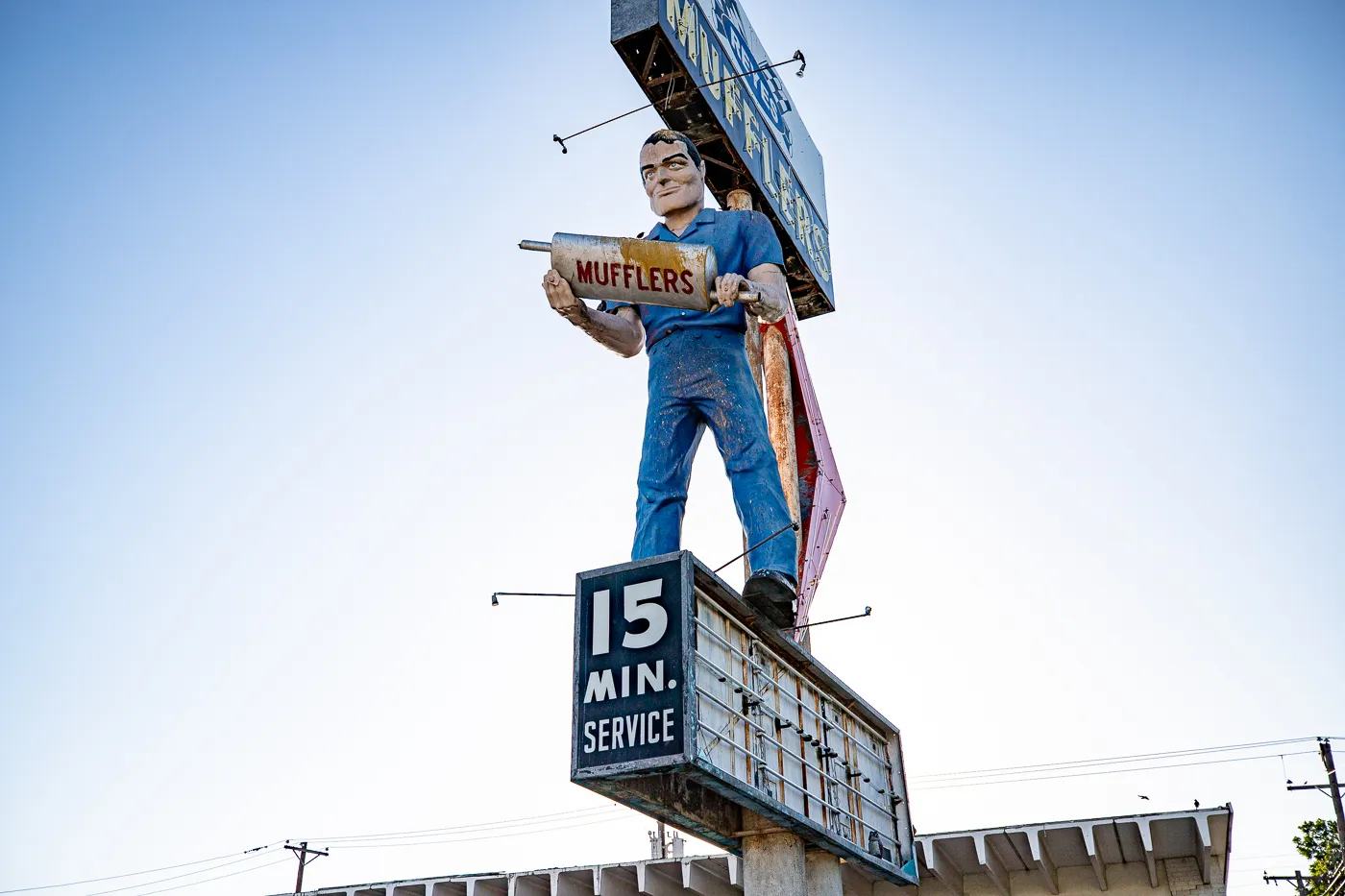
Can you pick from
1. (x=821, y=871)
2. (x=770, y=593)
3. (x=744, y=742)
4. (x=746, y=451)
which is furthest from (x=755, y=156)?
(x=821, y=871)

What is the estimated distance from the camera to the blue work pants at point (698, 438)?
940cm

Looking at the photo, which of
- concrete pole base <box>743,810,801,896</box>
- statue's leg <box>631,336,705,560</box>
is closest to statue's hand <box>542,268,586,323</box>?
statue's leg <box>631,336,705,560</box>

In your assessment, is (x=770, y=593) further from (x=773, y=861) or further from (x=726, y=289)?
(x=726, y=289)

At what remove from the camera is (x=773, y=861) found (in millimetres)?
9305

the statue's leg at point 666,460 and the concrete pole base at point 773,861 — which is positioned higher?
the statue's leg at point 666,460

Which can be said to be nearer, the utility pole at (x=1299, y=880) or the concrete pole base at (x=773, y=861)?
the concrete pole base at (x=773, y=861)

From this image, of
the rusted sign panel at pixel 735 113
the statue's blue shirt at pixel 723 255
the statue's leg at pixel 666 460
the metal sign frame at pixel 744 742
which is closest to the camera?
the metal sign frame at pixel 744 742

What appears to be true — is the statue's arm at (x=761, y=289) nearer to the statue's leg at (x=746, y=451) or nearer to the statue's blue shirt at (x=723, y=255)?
the statue's blue shirt at (x=723, y=255)

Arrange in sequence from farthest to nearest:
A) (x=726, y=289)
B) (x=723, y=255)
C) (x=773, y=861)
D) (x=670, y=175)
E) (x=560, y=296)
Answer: (x=670, y=175) → (x=723, y=255) → (x=773, y=861) → (x=560, y=296) → (x=726, y=289)

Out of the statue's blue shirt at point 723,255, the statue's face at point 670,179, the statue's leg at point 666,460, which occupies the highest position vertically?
the statue's face at point 670,179

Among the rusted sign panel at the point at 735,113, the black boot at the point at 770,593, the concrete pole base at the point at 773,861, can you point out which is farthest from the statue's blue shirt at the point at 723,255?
the concrete pole base at the point at 773,861

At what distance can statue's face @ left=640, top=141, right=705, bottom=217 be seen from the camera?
1018cm

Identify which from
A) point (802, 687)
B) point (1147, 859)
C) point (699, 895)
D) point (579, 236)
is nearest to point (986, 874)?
point (1147, 859)

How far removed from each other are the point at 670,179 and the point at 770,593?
346cm
